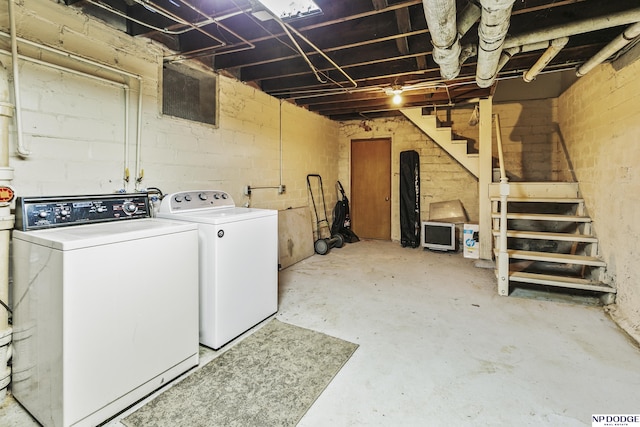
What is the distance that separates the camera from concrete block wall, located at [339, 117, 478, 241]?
543 cm

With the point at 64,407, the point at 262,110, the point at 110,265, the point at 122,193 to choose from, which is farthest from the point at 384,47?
the point at 64,407

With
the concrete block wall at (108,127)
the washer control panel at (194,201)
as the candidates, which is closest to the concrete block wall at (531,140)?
the concrete block wall at (108,127)

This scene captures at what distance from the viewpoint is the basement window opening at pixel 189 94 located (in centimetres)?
276

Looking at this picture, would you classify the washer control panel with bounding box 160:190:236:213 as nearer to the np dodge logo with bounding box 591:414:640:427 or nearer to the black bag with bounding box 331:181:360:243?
the np dodge logo with bounding box 591:414:640:427

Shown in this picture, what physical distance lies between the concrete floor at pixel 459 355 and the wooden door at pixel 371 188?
2535 millimetres

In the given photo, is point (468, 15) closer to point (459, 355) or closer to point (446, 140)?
point (459, 355)

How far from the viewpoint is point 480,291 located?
130 inches

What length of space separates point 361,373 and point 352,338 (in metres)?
0.42

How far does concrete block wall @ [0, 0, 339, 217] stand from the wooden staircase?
3262 mm

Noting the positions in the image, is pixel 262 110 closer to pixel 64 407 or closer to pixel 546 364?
pixel 64 407

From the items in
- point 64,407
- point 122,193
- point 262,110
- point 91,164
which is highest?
point 262,110

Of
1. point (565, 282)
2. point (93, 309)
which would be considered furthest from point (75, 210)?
point (565, 282)

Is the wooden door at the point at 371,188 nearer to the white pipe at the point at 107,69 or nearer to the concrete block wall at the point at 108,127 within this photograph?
the concrete block wall at the point at 108,127

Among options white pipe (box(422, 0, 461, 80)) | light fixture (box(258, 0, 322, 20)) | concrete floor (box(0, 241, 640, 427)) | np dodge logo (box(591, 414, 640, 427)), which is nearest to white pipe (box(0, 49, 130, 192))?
light fixture (box(258, 0, 322, 20))
